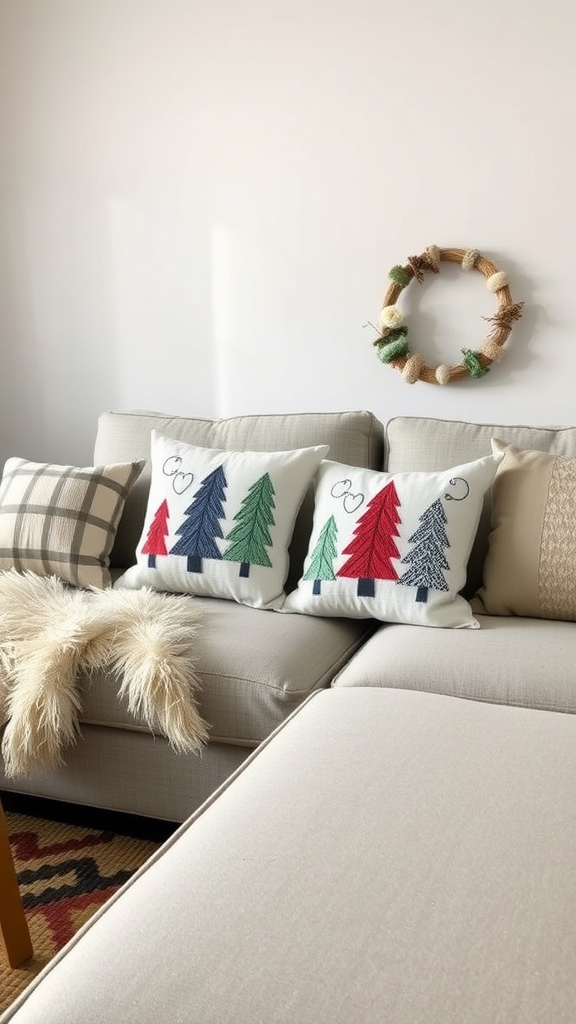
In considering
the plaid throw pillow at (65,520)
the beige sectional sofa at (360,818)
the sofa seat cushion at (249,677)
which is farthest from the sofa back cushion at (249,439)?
the sofa seat cushion at (249,677)

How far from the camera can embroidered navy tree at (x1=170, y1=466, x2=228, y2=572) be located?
6.30ft

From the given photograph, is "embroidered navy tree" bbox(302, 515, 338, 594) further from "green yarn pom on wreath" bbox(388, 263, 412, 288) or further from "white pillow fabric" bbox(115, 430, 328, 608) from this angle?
"green yarn pom on wreath" bbox(388, 263, 412, 288)

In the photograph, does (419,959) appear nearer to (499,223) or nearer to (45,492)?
(45,492)

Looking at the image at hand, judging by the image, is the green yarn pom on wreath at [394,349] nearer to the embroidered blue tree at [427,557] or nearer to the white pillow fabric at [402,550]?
the white pillow fabric at [402,550]

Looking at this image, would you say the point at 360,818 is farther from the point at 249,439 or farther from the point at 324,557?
the point at 249,439

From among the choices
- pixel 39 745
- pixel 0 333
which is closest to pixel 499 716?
pixel 39 745

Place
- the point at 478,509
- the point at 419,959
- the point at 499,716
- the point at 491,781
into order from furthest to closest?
the point at 478,509 < the point at 499,716 < the point at 491,781 < the point at 419,959

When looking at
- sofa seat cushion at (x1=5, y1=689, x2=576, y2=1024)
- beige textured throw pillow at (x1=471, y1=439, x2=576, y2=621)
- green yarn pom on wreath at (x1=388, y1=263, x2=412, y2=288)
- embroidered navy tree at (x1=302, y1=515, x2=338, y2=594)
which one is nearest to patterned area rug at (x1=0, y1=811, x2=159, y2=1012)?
sofa seat cushion at (x1=5, y1=689, x2=576, y2=1024)

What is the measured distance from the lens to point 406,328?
2420 mm

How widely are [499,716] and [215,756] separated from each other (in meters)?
0.56

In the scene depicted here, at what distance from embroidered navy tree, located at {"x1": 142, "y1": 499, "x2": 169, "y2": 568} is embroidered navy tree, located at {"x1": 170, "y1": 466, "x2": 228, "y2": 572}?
0.03 metres

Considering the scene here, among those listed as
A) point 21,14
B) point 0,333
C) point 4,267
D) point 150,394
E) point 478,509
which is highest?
point 21,14

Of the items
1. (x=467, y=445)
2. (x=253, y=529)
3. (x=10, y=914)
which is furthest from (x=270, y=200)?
(x=10, y=914)

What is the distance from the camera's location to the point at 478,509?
72.2 inches
